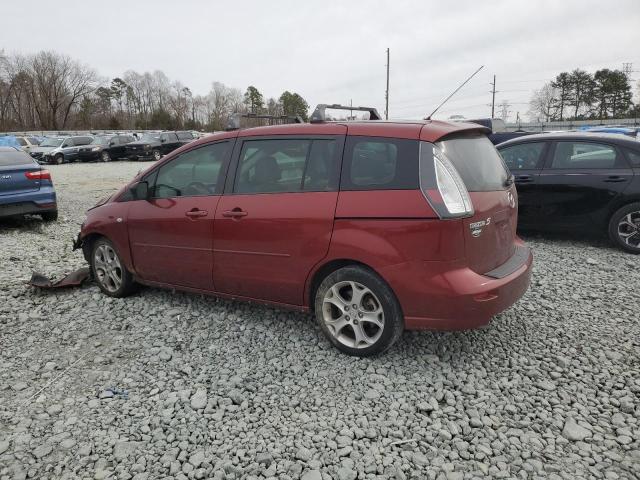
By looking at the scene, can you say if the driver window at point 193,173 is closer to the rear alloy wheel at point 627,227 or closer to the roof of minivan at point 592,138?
the roof of minivan at point 592,138

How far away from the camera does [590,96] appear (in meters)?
71.8

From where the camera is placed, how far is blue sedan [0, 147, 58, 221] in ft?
26.4

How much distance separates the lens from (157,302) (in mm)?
4762

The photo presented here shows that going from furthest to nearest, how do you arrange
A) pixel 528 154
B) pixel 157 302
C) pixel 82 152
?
pixel 82 152 < pixel 528 154 < pixel 157 302

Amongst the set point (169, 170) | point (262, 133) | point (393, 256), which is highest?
point (262, 133)

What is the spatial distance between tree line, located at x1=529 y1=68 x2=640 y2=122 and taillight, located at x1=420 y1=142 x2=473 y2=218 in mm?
76164

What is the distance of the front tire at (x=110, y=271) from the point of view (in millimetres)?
4840

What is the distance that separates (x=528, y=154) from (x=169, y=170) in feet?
17.0

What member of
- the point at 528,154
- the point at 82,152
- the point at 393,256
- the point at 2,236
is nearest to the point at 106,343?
the point at 393,256

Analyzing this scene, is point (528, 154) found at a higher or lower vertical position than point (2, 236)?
higher

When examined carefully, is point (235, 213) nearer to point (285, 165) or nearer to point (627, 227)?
point (285, 165)

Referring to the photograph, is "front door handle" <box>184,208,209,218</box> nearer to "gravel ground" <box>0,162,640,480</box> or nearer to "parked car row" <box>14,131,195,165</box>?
"gravel ground" <box>0,162,640,480</box>

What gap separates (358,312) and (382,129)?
1297mm

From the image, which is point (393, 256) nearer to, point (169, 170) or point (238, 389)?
point (238, 389)
